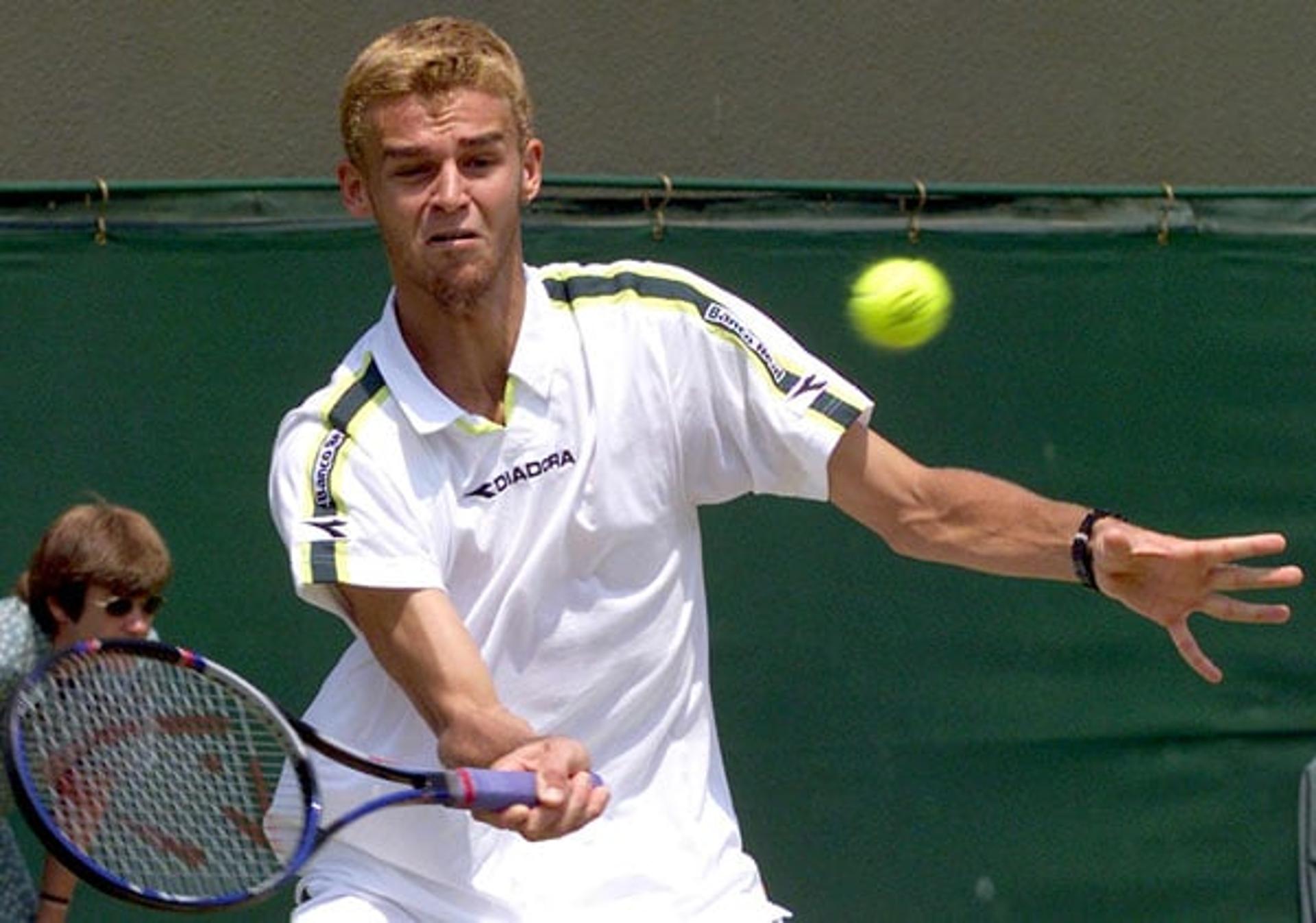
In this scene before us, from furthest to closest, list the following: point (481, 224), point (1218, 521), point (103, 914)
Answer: point (1218, 521)
point (103, 914)
point (481, 224)

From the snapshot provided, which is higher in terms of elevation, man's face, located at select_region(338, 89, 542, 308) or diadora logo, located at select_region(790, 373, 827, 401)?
man's face, located at select_region(338, 89, 542, 308)

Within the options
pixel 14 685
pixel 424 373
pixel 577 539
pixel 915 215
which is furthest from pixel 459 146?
pixel 915 215

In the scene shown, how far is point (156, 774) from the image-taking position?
11.3 ft

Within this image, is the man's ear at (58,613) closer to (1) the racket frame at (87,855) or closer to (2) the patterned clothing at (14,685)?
(2) the patterned clothing at (14,685)

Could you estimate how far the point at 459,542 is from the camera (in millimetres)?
3383

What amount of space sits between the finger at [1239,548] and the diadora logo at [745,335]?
23.3 inches

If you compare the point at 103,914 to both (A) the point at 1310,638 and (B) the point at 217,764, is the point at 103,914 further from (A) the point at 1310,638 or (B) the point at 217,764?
(A) the point at 1310,638

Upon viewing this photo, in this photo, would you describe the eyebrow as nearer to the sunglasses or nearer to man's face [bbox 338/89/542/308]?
man's face [bbox 338/89/542/308]

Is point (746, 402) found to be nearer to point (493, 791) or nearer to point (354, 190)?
point (354, 190)

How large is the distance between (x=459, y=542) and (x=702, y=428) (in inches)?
14.4

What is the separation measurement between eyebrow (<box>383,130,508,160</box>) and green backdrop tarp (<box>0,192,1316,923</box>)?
1.89 meters

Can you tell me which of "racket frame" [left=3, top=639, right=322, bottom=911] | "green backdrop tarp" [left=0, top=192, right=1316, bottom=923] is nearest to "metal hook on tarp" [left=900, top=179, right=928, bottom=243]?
"green backdrop tarp" [left=0, top=192, right=1316, bottom=923]

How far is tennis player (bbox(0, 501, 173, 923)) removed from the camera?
14.4ft

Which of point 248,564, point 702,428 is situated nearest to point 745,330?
point 702,428
